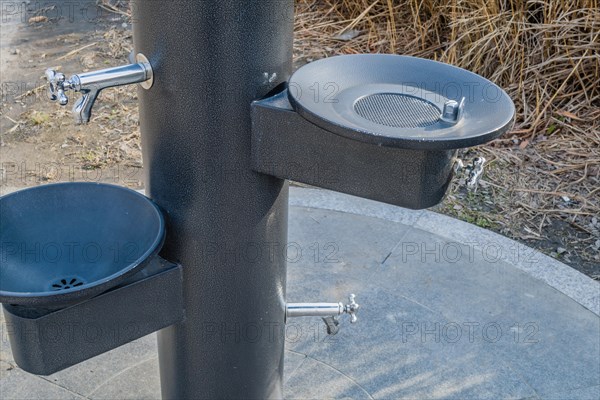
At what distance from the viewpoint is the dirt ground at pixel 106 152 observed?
3.59 metres

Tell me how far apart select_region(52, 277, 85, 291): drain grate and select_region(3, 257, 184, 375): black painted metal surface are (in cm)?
17

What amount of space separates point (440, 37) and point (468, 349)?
2.77 metres

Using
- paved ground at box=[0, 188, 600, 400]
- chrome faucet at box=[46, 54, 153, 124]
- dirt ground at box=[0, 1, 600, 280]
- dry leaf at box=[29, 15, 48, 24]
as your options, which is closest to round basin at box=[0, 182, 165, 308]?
chrome faucet at box=[46, 54, 153, 124]

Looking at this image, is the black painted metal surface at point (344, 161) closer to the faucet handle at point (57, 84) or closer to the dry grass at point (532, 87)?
the faucet handle at point (57, 84)

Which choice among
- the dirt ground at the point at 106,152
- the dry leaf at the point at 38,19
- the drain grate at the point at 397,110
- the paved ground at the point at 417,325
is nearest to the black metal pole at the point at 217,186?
the drain grate at the point at 397,110

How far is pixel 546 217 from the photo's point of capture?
3.67 meters

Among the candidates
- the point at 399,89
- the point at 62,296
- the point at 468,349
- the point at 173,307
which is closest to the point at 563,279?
the point at 468,349

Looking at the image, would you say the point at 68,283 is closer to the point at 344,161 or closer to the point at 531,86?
the point at 344,161

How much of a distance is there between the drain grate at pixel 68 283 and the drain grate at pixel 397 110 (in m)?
0.80

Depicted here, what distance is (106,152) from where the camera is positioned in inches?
165

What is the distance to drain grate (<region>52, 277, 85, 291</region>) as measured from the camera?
1857 mm

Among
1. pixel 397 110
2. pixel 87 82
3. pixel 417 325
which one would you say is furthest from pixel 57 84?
pixel 417 325

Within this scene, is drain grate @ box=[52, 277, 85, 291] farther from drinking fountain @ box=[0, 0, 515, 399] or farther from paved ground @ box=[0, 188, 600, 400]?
paved ground @ box=[0, 188, 600, 400]

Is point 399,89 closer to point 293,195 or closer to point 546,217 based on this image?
point 293,195
